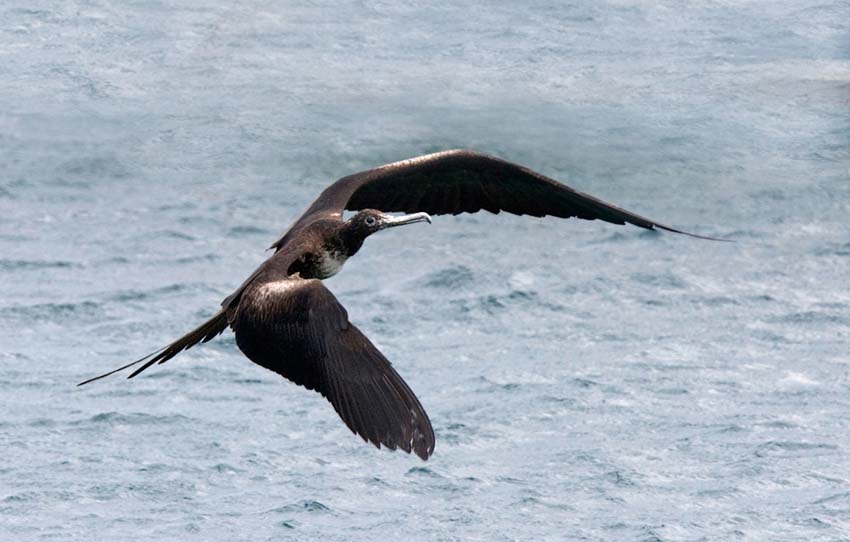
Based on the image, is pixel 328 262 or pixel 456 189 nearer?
pixel 328 262

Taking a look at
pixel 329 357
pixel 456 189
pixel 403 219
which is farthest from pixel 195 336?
pixel 456 189

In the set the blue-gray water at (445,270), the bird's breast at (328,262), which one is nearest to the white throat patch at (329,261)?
the bird's breast at (328,262)

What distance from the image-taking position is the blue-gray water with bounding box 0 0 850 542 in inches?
805

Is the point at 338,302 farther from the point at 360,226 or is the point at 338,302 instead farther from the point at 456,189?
the point at 456,189

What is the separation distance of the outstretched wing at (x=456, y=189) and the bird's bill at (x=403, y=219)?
2.43 ft

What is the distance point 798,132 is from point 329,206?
14.5 m

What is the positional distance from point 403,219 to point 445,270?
14.0 meters

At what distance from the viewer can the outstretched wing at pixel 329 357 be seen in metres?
8.18

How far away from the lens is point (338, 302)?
28.2 ft

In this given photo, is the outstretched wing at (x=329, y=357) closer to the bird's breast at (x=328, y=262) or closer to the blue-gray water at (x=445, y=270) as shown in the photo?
the bird's breast at (x=328, y=262)

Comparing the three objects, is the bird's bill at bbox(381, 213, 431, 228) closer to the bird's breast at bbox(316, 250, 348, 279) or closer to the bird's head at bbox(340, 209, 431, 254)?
the bird's head at bbox(340, 209, 431, 254)

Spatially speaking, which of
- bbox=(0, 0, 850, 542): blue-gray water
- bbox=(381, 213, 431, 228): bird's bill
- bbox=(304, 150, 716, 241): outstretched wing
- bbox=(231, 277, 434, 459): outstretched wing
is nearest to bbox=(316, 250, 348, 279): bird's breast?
bbox=(381, 213, 431, 228): bird's bill

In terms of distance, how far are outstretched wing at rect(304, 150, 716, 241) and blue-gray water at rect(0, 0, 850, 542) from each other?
30.9ft

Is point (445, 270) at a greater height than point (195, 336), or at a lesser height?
lesser
